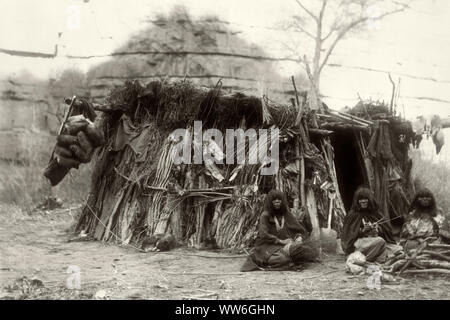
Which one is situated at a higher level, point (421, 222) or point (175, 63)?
point (175, 63)

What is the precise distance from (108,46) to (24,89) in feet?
12.2

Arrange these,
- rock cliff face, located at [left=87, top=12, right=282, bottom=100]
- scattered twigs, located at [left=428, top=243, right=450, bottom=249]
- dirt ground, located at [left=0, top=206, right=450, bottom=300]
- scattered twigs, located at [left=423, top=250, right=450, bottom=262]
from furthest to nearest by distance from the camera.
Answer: rock cliff face, located at [left=87, top=12, right=282, bottom=100] < scattered twigs, located at [left=428, top=243, right=450, bottom=249] < scattered twigs, located at [left=423, top=250, right=450, bottom=262] < dirt ground, located at [left=0, top=206, right=450, bottom=300]

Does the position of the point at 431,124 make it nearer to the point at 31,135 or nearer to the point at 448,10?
the point at 448,10

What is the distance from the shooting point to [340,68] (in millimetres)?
22281

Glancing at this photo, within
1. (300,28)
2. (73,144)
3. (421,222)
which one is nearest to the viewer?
(421,222)

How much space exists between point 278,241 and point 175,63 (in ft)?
51.3

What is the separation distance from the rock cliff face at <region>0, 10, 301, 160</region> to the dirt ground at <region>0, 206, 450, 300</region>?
1303cm

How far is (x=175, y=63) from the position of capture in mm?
21781

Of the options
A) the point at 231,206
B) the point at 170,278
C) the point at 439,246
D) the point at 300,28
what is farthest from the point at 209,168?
the point at 300,28

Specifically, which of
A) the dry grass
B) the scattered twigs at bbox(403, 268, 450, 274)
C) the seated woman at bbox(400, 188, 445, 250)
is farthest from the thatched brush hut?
the dry grass

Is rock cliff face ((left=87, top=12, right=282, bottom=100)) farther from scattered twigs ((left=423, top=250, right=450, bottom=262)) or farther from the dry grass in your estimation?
scattered twigs ((left=423, top=250, right=450, bottom=262))

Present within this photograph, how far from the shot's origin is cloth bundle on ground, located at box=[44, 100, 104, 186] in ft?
27.6

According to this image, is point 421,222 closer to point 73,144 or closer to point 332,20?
point 73,144
